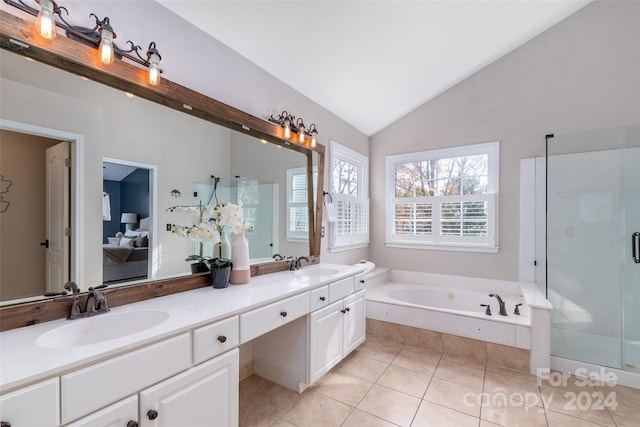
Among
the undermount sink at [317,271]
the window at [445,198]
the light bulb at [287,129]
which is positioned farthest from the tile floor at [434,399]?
the light bulb at [287,129]

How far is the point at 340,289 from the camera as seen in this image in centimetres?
227

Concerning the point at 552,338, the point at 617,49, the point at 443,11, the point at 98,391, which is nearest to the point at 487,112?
the point at 617,49

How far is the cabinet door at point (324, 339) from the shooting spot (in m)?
1.95

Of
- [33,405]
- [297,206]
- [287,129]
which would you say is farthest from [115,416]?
[287,129]

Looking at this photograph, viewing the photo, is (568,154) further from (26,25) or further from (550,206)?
(26,25)

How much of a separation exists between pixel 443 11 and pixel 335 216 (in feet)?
6.67

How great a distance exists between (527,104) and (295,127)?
255 cm

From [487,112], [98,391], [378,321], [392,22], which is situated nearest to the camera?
[98,391]

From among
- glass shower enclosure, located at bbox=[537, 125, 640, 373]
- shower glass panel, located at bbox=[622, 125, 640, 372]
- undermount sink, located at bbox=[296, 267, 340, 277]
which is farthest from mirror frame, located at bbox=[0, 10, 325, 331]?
shower glass panel, located at bbox=[622, 125, 640, 372]

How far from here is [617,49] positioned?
2.73m

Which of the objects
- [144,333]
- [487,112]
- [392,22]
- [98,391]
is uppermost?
[392,22]

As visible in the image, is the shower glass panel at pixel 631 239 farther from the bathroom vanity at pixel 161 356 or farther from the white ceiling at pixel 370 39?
the bathroom vanity at pixel 161 356

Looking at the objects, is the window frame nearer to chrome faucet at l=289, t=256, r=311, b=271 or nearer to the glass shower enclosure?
chrome faucet at l=289, t=256, r=311, b=271

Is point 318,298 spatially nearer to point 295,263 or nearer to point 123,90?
point 295,263
